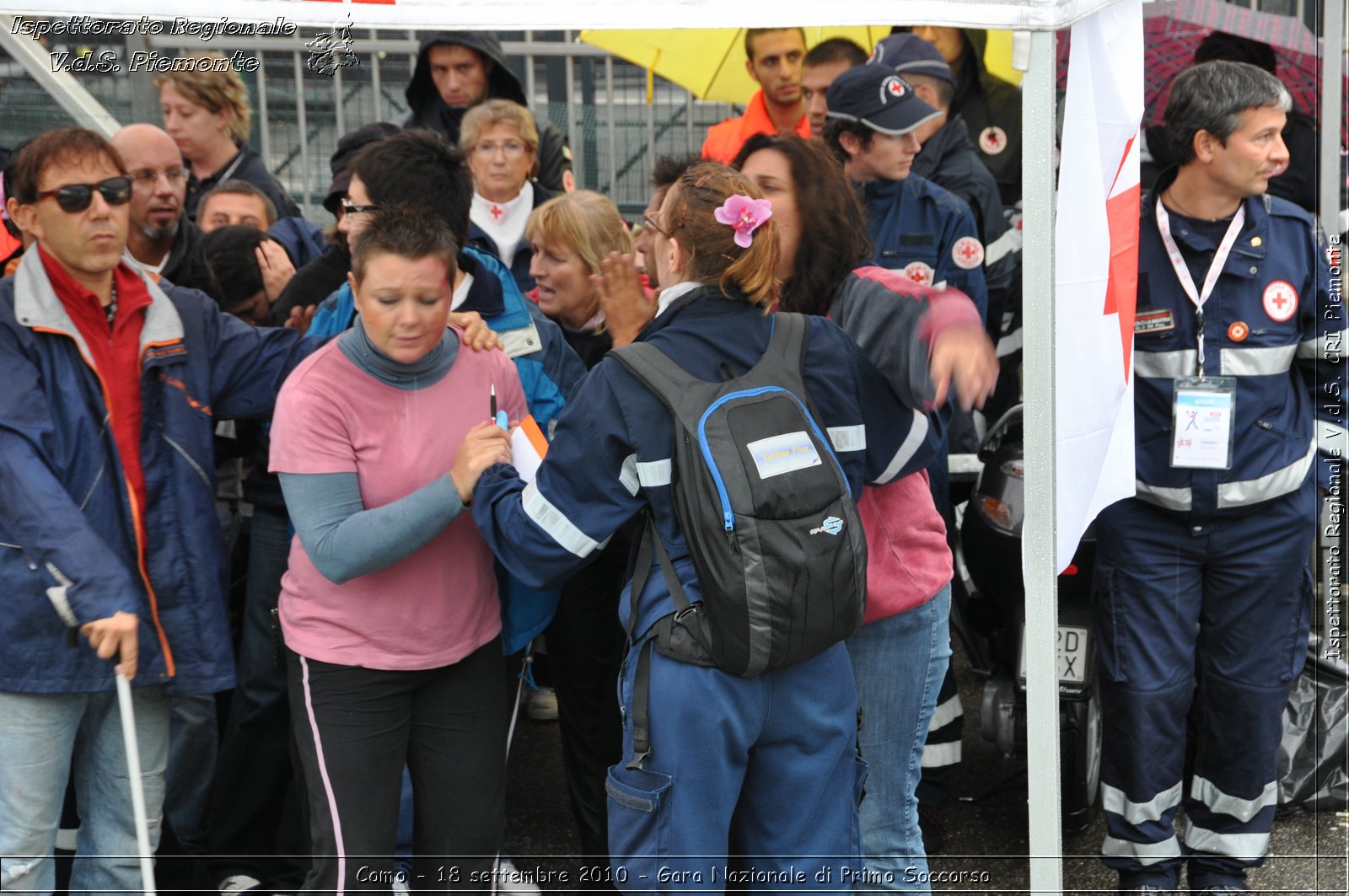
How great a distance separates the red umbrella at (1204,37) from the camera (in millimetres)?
5711

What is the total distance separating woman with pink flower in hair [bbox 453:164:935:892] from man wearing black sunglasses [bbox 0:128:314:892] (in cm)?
86

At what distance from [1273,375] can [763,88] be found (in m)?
2.62

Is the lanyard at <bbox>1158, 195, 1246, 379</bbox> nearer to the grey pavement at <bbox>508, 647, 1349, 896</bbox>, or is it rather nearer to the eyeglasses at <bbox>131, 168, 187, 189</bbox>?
the grey pavement at <bbox>508, 647, 1349, 896</bbox>

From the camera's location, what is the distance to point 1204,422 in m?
3.82

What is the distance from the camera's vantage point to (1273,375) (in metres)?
3.88

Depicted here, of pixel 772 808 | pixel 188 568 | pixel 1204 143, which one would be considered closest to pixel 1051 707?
pixel 772 808

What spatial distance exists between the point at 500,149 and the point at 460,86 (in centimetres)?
87

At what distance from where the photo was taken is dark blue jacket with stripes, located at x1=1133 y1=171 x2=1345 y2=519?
3846mm

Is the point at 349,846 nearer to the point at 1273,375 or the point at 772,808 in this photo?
the point at 772,808

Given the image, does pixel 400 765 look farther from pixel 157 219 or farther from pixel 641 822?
pixel 157 219

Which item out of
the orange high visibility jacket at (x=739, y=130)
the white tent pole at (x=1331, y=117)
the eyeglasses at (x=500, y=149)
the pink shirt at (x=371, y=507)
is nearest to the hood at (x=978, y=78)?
the orange high visibility jacket at (x=739, y=130)

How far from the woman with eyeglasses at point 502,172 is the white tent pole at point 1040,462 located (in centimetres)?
203

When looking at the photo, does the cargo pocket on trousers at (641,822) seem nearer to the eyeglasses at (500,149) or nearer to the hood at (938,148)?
the eyeglasses at (500,149)

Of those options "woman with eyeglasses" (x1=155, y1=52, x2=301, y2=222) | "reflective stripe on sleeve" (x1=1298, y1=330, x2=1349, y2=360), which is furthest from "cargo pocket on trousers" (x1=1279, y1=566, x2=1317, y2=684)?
"woman with eyeglasses" (x1=155, y1=52, x2=301, y2=222)
